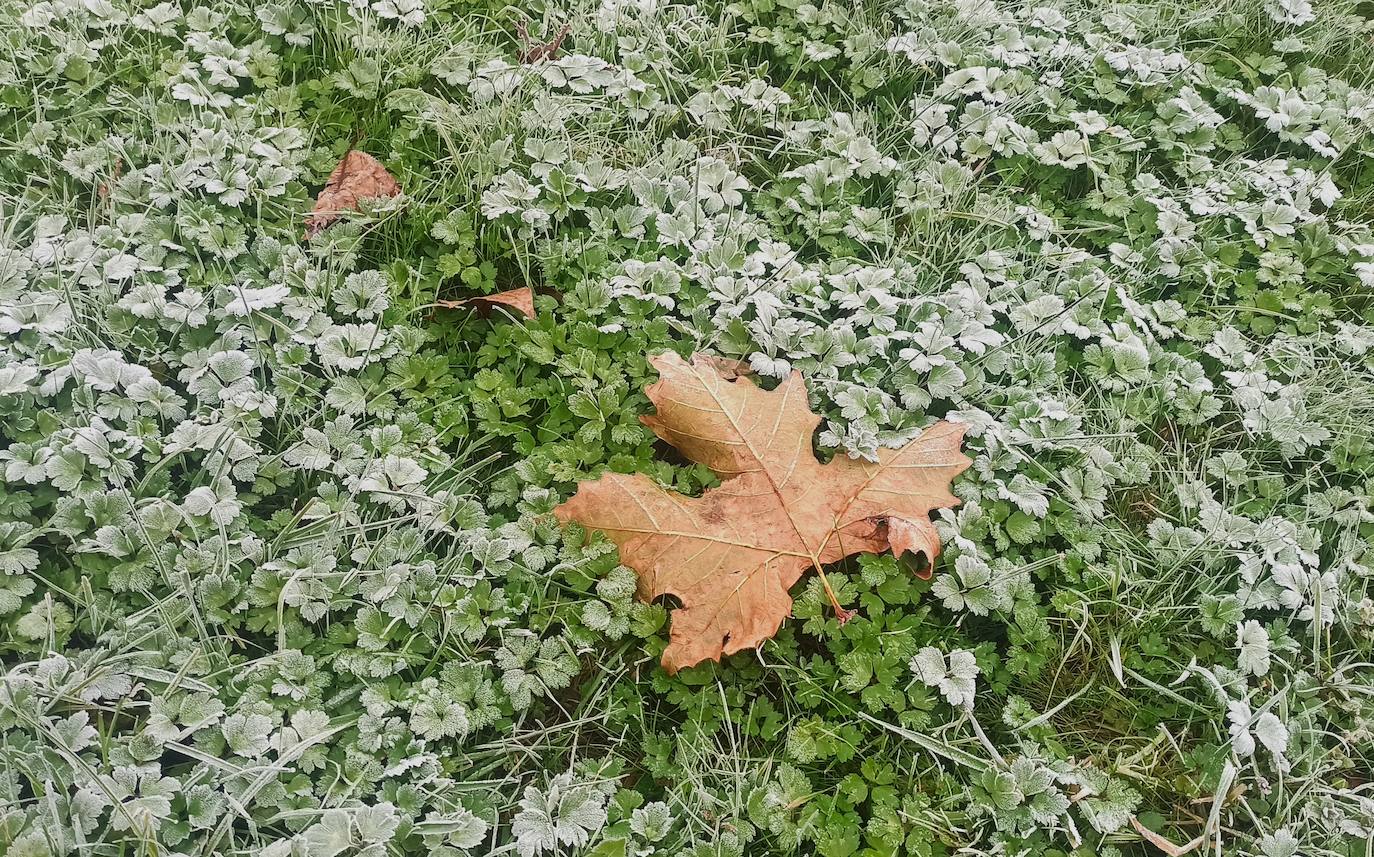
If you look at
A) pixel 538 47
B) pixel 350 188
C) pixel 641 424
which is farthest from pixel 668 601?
pixel 538 47

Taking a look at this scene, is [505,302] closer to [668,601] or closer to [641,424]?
[641,424]

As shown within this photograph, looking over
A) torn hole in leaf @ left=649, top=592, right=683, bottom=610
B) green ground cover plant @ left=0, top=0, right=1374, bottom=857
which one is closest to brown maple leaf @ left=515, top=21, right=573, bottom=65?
green ground cover plant @ left=0, top=0, right=1374, bottom=857

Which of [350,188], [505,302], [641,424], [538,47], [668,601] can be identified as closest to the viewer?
[668,601]

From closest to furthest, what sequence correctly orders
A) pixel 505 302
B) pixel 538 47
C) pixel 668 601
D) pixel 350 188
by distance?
pixel 668 601 < pixel 505 302 < pixel 350 188 < pixel 538 47

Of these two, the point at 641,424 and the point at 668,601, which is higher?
the point at 641,424

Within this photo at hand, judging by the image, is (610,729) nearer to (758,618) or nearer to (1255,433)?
(758,618)

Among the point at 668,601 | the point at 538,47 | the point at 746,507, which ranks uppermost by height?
the point at 538,47
